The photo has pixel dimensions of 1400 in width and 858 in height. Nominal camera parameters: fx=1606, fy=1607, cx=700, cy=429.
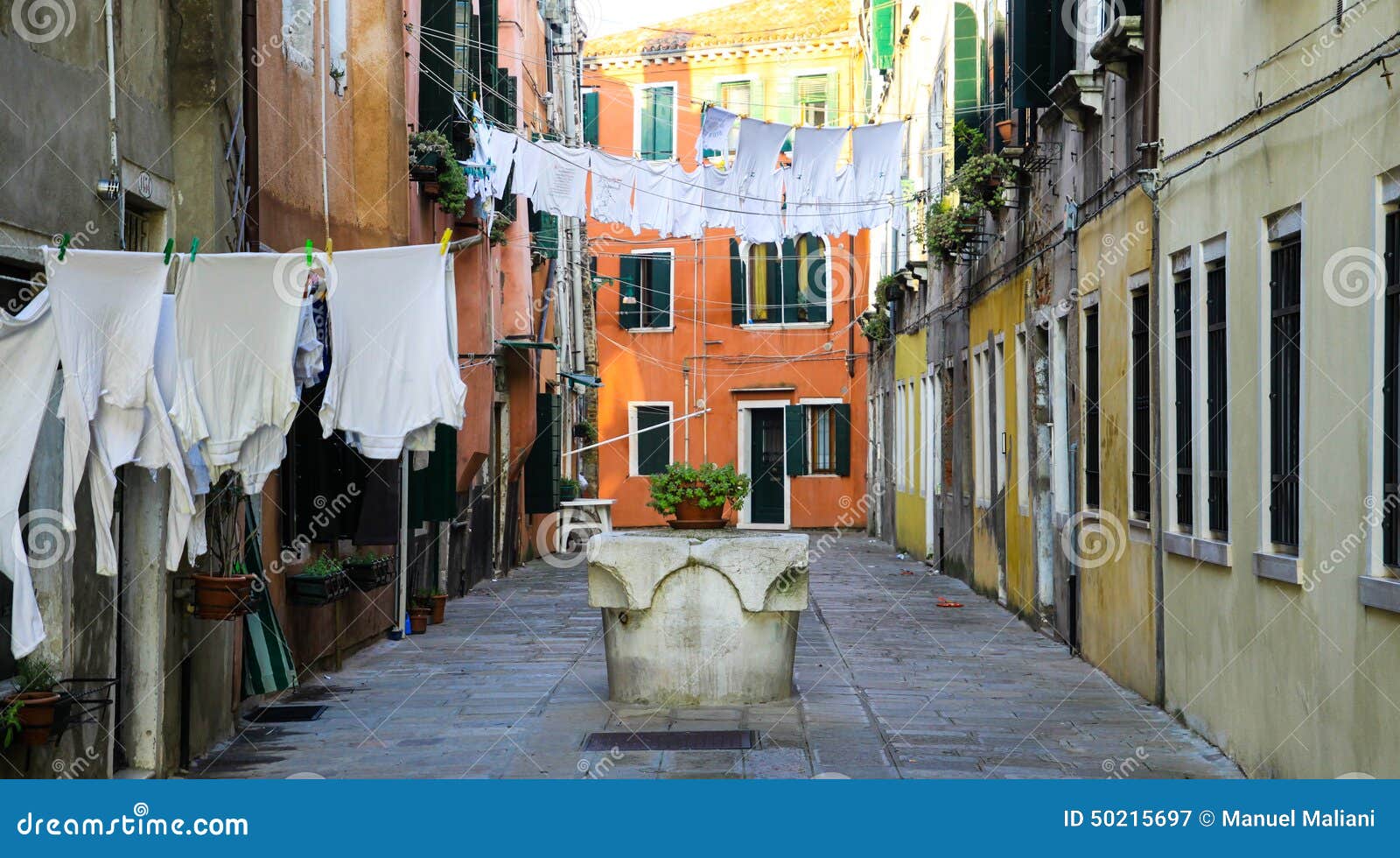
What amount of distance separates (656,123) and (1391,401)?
99.9 feet

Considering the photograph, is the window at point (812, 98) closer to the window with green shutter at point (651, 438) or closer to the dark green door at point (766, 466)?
the dark green door at point (766, 466)

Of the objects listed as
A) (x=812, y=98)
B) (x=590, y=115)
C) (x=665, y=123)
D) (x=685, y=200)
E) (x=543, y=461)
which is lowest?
(x=543, y=461)

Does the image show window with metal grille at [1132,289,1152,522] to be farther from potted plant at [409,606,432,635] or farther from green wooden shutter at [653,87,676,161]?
green wooden shutter at [653,87,676,161]

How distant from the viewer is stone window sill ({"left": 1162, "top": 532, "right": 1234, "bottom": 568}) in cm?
912

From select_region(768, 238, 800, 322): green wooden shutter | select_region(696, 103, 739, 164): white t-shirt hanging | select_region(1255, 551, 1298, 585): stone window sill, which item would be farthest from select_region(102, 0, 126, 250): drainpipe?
select_region(768, 238, 800, 322): green wooden shutter

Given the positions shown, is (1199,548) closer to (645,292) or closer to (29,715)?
(29,715)

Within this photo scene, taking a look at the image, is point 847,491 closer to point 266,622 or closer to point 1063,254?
point 1063,254

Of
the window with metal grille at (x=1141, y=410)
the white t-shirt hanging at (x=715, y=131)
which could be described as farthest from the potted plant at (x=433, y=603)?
the window with metal grille at (x=1141, y=410)

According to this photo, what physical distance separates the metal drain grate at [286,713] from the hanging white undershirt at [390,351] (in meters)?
3.07

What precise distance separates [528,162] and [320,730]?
1044 centimetres

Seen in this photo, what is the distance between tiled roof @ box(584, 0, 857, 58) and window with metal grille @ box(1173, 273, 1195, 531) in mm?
26404

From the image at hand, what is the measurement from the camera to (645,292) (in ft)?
118

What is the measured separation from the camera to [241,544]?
9.54 meters

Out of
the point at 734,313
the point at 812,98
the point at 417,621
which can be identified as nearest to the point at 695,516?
the point at 417,621
